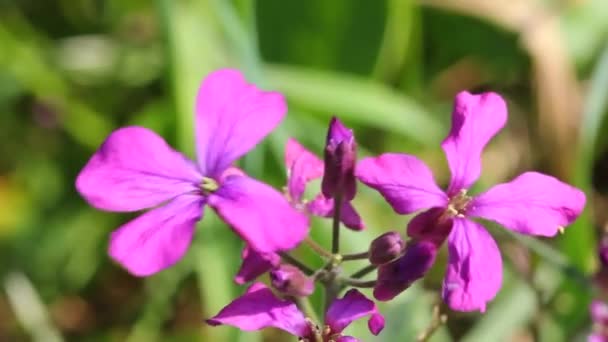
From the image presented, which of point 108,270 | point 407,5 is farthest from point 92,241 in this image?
point 407,5

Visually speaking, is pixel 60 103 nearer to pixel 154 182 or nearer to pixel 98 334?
pixel 98 334

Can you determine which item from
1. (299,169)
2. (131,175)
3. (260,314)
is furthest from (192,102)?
(260,314)

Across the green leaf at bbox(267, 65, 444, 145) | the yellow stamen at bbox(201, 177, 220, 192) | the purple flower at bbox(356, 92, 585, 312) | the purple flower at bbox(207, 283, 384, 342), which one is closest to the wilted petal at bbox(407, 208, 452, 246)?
the purple flower at bbox(356, 92, 585, 312)

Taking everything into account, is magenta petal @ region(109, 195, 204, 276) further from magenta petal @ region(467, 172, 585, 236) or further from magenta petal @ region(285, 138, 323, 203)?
magenta petal @ region(467, 172, 585, 236)

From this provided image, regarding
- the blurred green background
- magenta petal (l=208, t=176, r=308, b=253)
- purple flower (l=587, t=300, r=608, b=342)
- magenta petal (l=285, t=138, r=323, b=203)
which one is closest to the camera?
magenta petal (l=208, t=176, r=308, b=253)

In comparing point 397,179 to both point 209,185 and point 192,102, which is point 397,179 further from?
point 192,102

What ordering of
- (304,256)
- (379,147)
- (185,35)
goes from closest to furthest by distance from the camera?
(304,256) < (185,35) < (379,147)

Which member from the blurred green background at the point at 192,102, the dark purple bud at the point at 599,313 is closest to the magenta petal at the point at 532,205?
the dark purple bud at the point at 599,313
